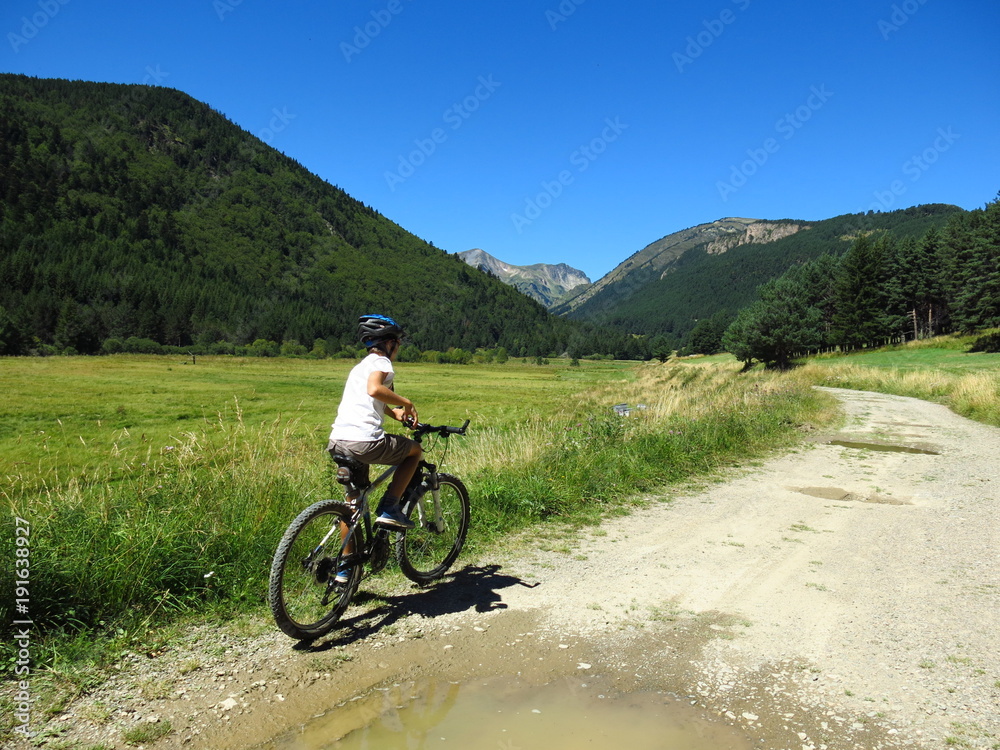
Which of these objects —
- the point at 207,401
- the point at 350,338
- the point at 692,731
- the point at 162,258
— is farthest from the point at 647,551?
the point at 162,258

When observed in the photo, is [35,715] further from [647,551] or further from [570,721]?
[647,551]

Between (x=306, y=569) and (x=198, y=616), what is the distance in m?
0.89

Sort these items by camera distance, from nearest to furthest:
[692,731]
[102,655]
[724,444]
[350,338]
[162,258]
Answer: [692,731]
[102,655]
[724,444]
[350,338]
[162,258]

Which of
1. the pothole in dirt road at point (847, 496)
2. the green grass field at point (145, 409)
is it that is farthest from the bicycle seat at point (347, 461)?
the pothole in dirt road at point (847, 496)

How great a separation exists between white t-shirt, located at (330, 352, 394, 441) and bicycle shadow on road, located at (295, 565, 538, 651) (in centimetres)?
145

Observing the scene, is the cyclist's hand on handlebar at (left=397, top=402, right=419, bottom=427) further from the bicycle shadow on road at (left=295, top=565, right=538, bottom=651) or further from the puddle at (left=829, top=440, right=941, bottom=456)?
→ the puddle at (left=829, top=440, right=941, bottom=456)

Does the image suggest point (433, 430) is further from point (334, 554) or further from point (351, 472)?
point (334, 554)

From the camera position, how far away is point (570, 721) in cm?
305

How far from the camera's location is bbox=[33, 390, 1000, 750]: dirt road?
3051mm

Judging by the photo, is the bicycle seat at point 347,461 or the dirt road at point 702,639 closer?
the dirt road at point 702,639

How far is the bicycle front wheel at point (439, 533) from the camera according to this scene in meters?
5.12

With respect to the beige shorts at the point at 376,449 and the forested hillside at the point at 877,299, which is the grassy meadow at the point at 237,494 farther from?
the forested hillside at the point at 877,299

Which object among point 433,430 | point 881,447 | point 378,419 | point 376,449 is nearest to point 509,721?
point 376,449

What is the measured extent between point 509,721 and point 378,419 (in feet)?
7.39
